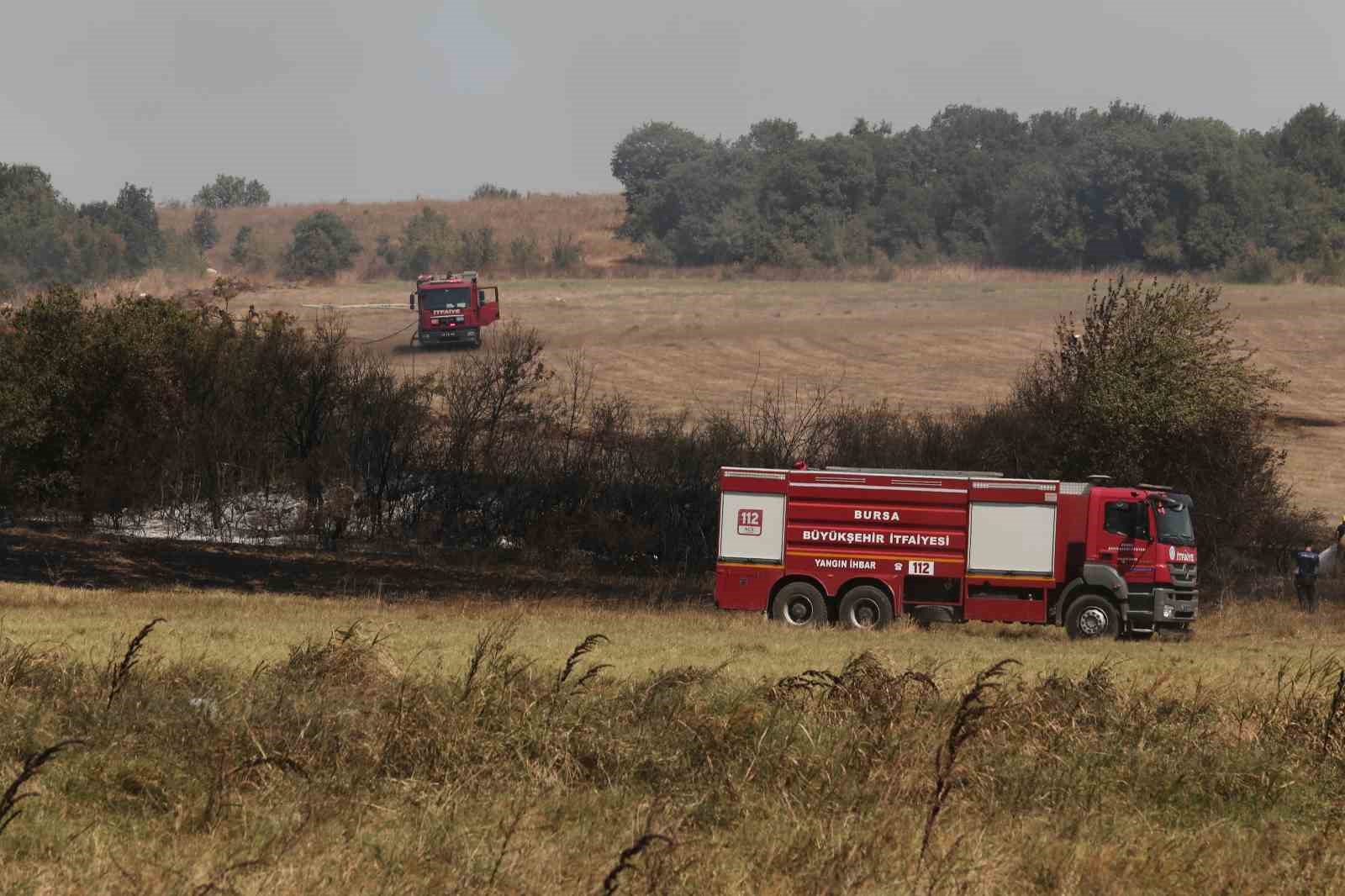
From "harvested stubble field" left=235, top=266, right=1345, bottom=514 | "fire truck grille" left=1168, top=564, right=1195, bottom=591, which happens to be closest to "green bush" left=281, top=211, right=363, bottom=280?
"harvested stubble field" left=235, top=266, right=1345, bottom=514

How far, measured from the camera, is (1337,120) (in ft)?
423

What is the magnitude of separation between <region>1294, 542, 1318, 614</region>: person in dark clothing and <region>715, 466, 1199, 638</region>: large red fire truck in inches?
265

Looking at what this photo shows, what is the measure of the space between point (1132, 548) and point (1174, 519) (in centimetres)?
104

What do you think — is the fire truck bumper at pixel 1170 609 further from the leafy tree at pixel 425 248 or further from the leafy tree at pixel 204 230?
the leafy tree at pixel 204 230

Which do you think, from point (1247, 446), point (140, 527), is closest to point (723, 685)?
point (1247, 446)

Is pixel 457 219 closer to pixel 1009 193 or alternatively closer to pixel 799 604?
pixel 1009 193

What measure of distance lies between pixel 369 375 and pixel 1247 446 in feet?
83.9

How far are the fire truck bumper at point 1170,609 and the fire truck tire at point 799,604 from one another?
226 inches

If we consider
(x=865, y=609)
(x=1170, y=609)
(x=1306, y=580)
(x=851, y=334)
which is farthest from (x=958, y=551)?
(x=851, y=334)

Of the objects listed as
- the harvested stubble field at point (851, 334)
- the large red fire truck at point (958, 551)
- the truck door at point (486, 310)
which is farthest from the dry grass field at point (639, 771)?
the truck door at point (486, 310)

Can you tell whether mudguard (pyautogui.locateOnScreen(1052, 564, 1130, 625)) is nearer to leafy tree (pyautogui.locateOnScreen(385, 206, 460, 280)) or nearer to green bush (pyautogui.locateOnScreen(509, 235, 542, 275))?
green bush (pyautogui.locateOnScreen(509, 235, 542, 275))

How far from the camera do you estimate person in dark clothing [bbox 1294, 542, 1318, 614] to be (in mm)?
34000

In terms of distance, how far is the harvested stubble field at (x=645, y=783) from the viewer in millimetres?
9273

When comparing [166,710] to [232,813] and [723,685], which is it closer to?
[232,813]
